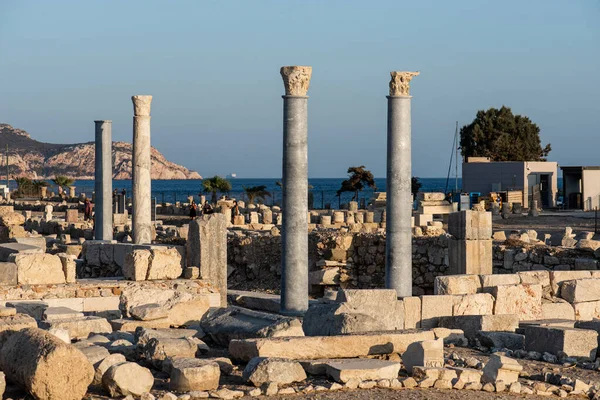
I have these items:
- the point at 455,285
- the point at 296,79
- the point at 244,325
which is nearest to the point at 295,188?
the point at 296,79

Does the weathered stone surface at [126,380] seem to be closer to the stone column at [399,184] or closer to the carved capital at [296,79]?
the carved capital at [296,79]

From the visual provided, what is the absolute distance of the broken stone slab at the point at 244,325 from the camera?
9539 millimetres

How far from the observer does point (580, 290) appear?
45.9 feet

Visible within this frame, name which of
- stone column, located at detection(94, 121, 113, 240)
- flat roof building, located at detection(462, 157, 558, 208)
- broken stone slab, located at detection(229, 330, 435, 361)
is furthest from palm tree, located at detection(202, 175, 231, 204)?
broken stone slab, located at detection(229, 330, 435, 361)

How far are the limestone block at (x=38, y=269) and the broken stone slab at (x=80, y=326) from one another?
2616 mm

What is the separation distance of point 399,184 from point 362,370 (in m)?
5.51

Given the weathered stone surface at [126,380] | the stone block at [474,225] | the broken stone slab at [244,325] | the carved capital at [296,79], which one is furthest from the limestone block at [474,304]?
the weathered stone surface at [126,380]

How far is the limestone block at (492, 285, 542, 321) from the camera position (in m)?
12.9

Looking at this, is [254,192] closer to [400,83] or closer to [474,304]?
[400,83]

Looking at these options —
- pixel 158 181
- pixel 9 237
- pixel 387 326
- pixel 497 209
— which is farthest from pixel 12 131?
pixel 387 326

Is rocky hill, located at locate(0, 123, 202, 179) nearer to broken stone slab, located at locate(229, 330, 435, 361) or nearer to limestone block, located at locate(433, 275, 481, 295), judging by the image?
limestone block, located at locate(433, 275, 481, 295)

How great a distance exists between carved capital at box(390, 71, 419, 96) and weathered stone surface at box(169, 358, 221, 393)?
6.31 metres

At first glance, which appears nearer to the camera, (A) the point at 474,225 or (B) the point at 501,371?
(B) the point at 501,371

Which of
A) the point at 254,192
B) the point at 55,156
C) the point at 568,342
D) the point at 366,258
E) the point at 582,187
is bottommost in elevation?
the point at 568,342
